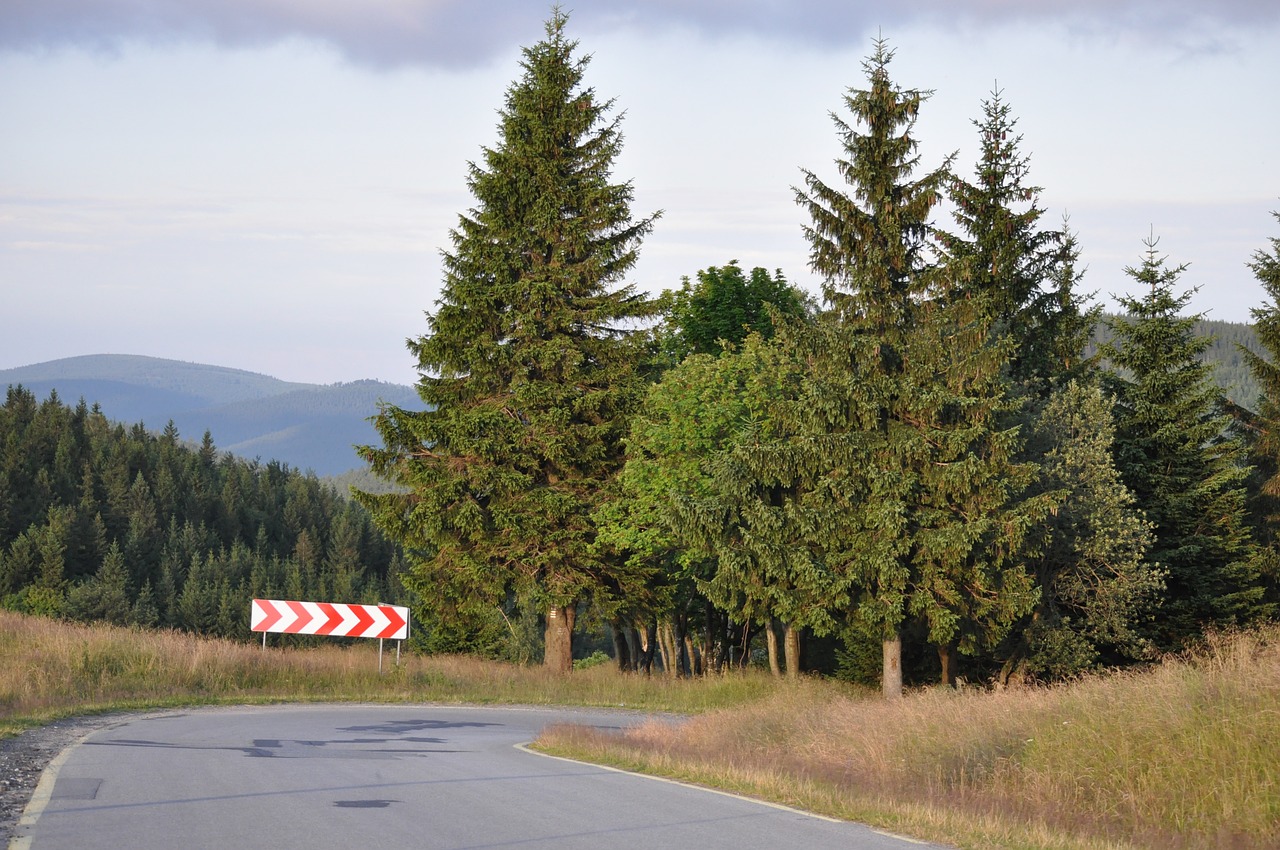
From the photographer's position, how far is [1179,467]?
3831 cm

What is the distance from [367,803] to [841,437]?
17.8m

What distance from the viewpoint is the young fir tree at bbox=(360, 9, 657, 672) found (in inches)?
1307

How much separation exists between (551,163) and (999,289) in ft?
48.5

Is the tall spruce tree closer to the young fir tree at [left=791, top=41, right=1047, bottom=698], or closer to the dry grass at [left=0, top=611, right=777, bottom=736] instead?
the young fir tree at [left=791, top=41, right=1047, bottom=698]

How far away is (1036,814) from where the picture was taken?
10.4m

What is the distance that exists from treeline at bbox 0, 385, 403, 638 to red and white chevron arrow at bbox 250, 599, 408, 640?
61866mm

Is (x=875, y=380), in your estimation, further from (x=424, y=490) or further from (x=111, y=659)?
(x=111, y=659)

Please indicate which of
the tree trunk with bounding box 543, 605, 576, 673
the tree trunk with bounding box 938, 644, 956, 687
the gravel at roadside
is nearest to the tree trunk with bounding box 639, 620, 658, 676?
the tree trunk with bounding box 543, 605, 576, 673

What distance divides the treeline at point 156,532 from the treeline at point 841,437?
192 ft

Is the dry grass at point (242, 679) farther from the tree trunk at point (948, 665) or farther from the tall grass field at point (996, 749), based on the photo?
the tree trunk at point (948, 665)

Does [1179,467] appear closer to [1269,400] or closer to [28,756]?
[1269,400]

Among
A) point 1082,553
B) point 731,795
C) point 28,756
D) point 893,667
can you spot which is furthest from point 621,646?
point 731,795

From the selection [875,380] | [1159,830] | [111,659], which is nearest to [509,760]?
[1159,830]

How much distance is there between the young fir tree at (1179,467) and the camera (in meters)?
37.2
